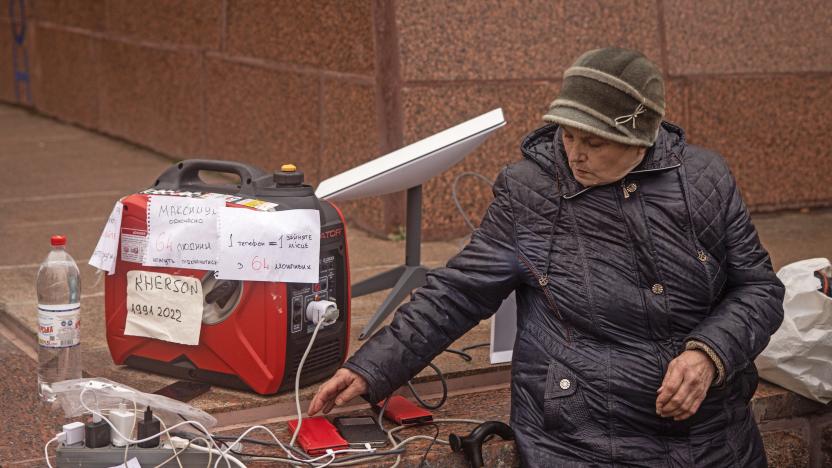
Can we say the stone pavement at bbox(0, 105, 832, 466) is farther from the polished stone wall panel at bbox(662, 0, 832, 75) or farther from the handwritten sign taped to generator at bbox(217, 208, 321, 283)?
the polished stone wall panel at bbox(662, 0, 832, 75)

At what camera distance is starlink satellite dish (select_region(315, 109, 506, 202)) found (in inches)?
147

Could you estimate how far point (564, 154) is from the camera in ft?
9.86

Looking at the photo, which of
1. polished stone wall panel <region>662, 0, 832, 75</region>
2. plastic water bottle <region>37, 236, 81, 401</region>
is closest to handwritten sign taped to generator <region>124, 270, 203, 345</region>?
plastic water bottle <region>37, 236, 81, 401</region>

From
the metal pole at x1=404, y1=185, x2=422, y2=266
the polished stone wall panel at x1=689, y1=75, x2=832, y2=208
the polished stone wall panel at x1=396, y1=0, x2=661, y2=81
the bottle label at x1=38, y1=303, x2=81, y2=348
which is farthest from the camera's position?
the polished stone wall panel at x1=689, y1=75, x2=832, y2=208

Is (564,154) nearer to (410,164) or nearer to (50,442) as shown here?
(410,164)

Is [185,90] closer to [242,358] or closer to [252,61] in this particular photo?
[252,61]

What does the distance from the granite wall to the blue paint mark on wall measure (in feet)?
11.4

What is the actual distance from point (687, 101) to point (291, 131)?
2.19m

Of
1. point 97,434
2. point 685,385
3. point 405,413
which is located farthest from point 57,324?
point 685,385

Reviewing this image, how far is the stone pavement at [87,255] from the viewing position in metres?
3.36

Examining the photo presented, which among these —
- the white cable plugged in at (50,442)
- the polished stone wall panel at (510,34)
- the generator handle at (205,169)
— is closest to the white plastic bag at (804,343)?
the generator handle at (205,169)

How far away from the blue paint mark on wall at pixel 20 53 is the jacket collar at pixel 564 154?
8708 millimetres

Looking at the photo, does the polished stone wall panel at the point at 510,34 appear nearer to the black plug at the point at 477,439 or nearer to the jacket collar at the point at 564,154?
the jacket collar at the point at 564,154

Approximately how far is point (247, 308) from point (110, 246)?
0.49 meters
